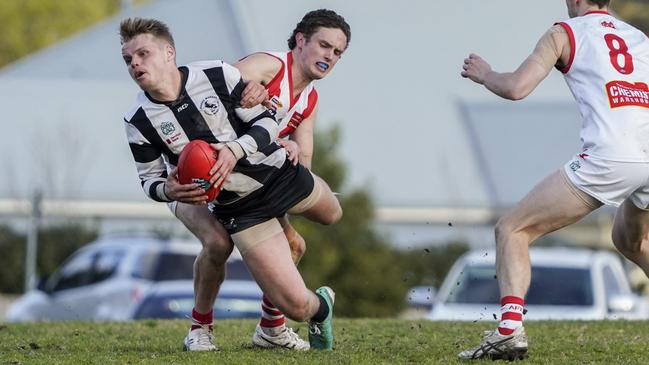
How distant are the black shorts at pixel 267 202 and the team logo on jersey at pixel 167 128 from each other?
2.04ft

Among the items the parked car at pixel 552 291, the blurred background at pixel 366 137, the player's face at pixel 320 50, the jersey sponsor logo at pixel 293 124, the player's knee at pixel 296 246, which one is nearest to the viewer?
the player's face at pixel 320 50

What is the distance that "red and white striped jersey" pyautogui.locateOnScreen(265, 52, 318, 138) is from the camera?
850 cm

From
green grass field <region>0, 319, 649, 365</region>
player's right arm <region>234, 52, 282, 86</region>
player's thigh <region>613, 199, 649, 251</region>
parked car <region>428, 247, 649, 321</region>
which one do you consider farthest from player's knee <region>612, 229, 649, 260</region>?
parked car <region>428, 247, 649, 321</region>

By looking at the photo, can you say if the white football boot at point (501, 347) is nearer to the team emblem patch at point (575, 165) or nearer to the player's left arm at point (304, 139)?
the team emblem patch at point (575, 165)

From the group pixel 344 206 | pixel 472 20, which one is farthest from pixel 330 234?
pixel 472 20

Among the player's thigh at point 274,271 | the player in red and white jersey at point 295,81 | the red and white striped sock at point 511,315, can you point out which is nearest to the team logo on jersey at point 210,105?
the player in red and white jersey at point 295,81

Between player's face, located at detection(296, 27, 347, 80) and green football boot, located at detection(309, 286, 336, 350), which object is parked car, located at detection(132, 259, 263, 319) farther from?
player's face, located at detection(296, 27, 347, 80)

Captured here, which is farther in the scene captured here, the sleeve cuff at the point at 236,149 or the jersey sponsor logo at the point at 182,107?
the jersey sponsor logo at the point at 182,107

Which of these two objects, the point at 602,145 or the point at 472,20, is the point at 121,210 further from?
the point at 602,145

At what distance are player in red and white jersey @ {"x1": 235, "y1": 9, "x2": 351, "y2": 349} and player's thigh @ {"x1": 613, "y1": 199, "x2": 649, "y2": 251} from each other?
2090 mm

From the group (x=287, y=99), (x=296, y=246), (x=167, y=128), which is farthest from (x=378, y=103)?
(x=167, y=128)

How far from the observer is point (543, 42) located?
25.1 feet

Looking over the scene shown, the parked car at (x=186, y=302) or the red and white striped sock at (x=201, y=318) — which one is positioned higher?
the red and white striped sock at (x=201, y=318)

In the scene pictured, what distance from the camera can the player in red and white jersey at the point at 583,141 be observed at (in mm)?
7598
